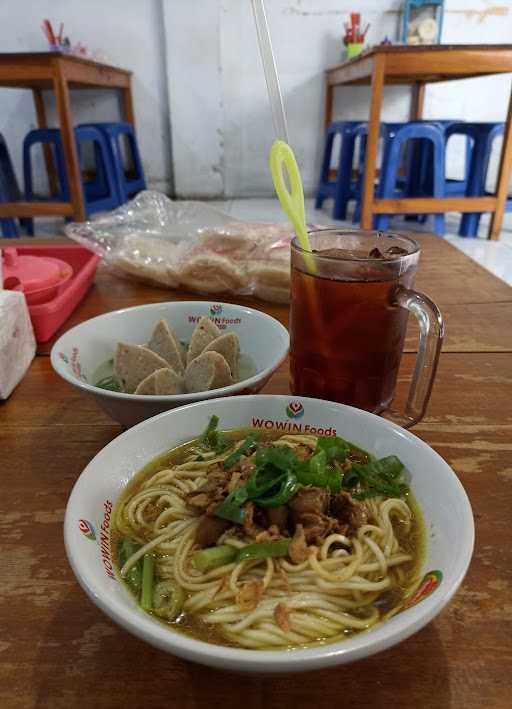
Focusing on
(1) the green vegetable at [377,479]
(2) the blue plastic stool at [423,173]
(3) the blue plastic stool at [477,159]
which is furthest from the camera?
(2) the blue plastic stool at [423,173]

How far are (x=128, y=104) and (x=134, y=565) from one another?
5098 mm

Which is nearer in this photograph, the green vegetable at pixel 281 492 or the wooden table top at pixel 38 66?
the green vegetable at pixel 281 492

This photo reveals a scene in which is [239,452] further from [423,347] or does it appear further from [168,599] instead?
[423,347]

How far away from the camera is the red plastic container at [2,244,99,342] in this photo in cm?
112

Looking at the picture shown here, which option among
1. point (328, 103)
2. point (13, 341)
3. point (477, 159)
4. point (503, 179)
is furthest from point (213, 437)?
point (328, 103)

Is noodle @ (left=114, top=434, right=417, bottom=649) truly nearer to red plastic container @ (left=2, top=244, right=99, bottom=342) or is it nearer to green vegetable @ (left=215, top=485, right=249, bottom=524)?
green vegetable @ (left=215, top=485, right=249, bottom=524)

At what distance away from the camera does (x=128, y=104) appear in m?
4.87

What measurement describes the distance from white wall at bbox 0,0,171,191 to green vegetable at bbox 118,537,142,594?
16.4ft

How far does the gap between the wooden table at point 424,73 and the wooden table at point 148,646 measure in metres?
2.85

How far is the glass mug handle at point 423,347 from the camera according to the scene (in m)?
0.71

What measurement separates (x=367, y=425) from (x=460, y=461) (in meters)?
0.19

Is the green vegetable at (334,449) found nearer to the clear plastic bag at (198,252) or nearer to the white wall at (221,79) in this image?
the clear plastic bag at (198,252)

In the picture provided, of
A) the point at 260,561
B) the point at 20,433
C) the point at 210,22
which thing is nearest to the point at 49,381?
the point at 20,433

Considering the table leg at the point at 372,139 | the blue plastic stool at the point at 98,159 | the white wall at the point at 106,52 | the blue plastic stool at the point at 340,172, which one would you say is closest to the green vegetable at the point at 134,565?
the table leg at the point at 372,139
